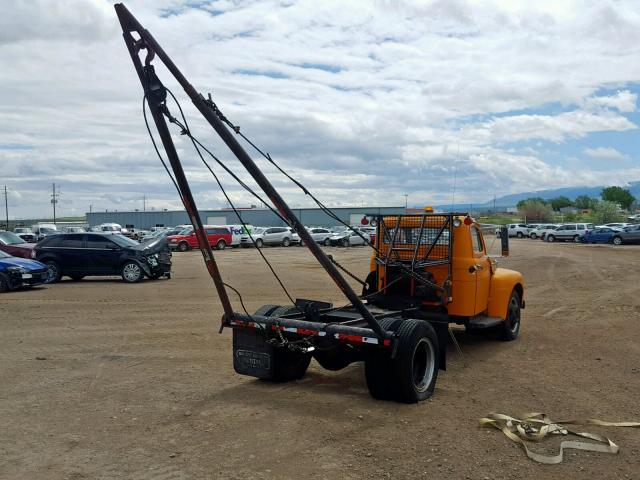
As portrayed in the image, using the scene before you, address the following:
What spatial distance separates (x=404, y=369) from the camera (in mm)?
6668

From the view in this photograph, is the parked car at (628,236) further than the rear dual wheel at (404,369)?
Yes

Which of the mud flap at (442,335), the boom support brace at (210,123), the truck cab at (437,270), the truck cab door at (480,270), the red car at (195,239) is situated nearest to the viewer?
the boom support brace at (210,123)

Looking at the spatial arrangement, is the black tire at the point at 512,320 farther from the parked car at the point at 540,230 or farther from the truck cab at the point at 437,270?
the parked car at the point at 540,230

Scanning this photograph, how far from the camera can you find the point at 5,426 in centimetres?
620

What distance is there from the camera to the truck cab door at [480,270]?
936cm

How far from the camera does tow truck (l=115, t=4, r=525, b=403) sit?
666 centimetres

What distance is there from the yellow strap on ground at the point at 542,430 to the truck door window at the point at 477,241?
351 centimetres

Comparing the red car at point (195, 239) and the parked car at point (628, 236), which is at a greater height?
the parked car at point (628, 236)

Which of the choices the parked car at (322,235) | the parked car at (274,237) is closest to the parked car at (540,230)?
the parked car at (322,235)

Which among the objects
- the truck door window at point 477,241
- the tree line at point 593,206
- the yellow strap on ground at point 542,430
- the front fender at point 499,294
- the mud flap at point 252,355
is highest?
the tree line at point 593,206

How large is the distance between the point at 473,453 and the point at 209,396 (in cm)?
307

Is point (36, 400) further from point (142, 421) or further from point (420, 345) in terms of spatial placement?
point (420, 345)

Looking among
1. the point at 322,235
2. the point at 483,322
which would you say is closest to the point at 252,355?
the point at 483,322

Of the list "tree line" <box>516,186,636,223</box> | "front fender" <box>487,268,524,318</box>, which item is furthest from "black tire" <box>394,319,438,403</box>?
"tree line" <box>516,186,636,223</box>
